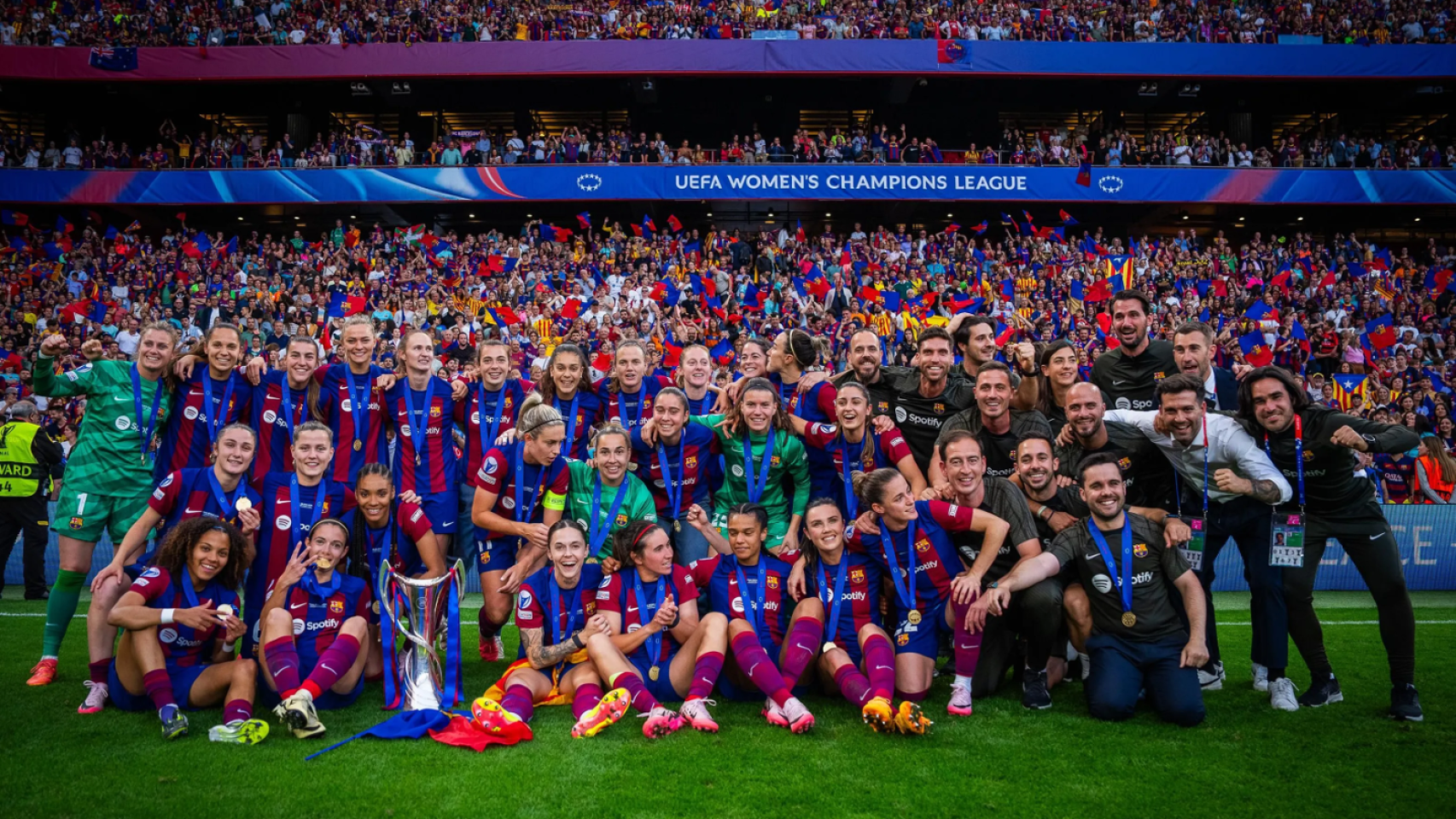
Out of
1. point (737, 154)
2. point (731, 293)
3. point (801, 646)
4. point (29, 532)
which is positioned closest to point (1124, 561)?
point (801, 646)

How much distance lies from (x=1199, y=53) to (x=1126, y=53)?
2.12 meters

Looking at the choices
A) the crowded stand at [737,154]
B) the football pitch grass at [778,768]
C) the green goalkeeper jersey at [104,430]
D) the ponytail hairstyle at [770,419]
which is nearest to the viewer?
the football pitch grass at [778,768]

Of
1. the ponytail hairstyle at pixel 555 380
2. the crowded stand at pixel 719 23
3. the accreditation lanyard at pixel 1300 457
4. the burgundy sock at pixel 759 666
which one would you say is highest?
the crowded stand at pixel 719 23

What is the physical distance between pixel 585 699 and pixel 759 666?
956 mm

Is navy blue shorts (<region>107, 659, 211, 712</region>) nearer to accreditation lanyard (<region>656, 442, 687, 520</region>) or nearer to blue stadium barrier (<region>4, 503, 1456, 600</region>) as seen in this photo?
accreditation lanyard (<region>656, 442, 687, 520</region>)

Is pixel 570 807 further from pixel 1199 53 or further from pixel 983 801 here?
pixel 1199 53

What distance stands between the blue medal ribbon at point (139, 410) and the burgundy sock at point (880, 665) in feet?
16.2

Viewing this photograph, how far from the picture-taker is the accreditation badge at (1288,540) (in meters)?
5.11

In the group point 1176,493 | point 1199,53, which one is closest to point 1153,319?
point 1199,53

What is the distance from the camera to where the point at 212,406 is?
6.21 meters

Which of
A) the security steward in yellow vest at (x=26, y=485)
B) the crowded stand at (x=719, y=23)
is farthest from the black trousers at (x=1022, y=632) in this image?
the crowded stand at (x=719, y=23)

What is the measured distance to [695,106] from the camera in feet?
96.9

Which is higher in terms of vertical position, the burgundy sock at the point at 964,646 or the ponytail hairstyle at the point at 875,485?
the ponytail hairstyle at the point at 875,485

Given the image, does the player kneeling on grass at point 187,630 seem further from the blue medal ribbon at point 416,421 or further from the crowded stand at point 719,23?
the crowded stand at point 719,23
